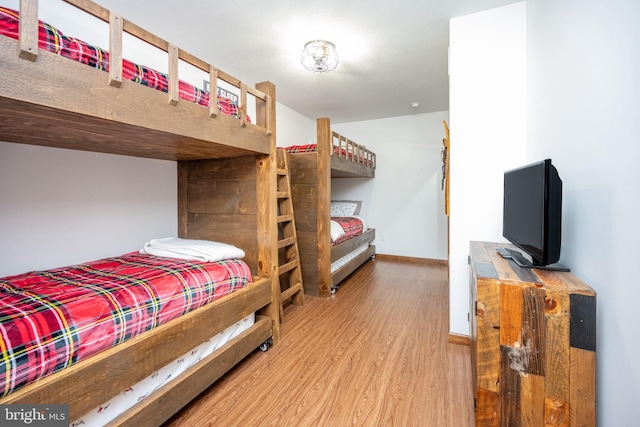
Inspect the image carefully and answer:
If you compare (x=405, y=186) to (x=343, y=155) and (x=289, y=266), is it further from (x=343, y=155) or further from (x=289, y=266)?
(x=289, y=266)

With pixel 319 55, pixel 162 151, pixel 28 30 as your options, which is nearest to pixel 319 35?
pixel 319 55

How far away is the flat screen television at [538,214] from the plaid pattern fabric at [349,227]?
6.72ft

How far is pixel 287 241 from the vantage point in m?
2.58

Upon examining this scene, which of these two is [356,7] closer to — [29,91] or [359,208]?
[29,91]

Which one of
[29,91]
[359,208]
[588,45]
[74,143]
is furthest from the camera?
[359,208]

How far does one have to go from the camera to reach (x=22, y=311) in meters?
0.97

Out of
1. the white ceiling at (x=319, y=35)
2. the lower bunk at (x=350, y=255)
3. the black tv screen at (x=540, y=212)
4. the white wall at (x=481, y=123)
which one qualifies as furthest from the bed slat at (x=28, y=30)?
the lower bunk at (x=350, y=255)

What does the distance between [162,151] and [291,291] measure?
1591 millimetres

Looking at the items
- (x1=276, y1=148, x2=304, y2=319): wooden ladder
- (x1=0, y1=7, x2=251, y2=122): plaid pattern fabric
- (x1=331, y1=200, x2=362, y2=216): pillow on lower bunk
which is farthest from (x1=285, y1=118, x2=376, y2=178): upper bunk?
(x1=0, y1=7, x2=251, y2=122): plaid pattern fabric

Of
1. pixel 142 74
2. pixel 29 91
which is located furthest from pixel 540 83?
pixel 29 91

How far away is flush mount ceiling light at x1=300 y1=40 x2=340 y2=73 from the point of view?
2.34 meters

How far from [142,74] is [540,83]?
6.90ft

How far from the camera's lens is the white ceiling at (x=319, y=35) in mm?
1911

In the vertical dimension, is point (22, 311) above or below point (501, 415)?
above
